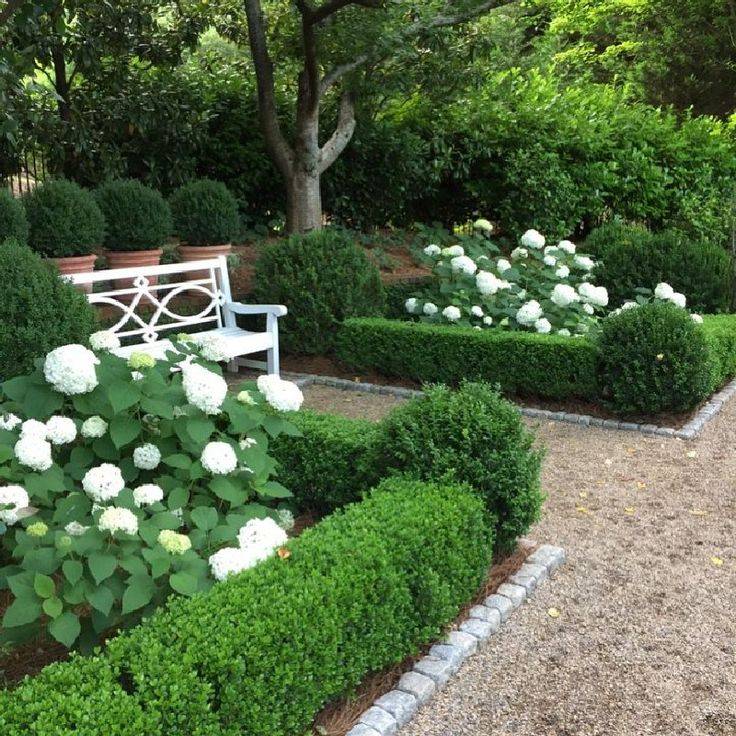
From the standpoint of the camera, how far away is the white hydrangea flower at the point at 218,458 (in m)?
2.88

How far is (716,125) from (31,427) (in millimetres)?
13516

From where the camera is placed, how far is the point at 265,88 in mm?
9156

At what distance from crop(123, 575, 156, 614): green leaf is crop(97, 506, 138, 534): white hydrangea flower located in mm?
135

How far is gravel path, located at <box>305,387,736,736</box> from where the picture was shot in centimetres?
272

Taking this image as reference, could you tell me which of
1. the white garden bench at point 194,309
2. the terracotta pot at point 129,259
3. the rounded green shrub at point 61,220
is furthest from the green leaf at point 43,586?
the terracotta pot at point 129,259

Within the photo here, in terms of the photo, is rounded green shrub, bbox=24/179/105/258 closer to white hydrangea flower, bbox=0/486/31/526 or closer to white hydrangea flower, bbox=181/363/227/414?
white hydrangea flower, bbox=181/363/227/414

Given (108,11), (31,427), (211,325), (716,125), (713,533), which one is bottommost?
(713,533)

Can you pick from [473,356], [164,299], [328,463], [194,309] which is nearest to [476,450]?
[328,463]

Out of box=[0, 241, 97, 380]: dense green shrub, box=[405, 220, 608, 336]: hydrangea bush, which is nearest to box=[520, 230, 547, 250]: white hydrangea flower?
box=[405, 220, 608, 336]: hydrangea bush

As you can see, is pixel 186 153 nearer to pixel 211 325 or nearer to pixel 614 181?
pixel 211 325

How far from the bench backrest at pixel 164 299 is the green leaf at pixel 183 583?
3.90m

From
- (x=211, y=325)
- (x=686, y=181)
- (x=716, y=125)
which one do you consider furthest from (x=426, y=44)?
(x=716, y=125)

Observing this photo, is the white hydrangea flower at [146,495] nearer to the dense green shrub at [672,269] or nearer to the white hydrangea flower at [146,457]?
the white hydrangea flower at [146,457]

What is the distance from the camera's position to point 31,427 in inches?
110
